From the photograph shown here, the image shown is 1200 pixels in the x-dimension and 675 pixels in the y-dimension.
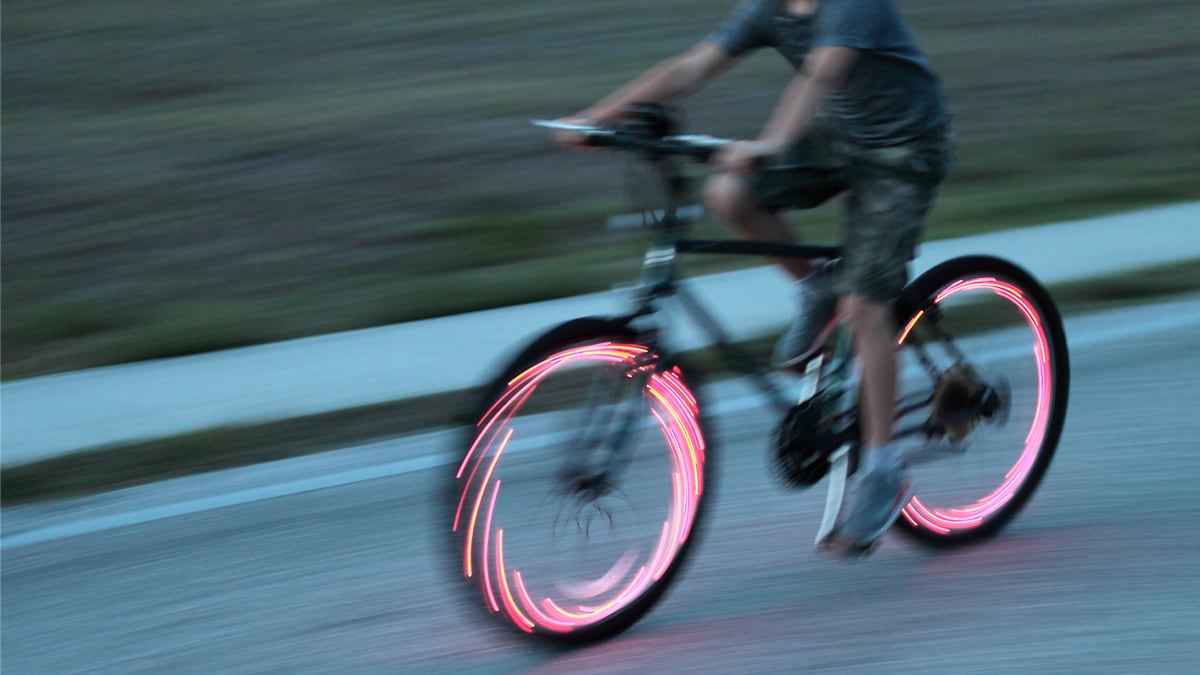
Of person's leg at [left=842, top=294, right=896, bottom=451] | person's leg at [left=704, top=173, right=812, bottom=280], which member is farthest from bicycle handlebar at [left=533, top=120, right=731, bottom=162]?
person's leg at [left=842, top=294, right=896, bottom=451]

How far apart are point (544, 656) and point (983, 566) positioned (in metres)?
1.43

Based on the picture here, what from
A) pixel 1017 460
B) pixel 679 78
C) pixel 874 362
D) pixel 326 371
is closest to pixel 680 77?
pixel 679 78

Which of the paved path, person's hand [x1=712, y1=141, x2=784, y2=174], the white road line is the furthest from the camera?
the paved path

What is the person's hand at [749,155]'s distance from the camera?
377 cm

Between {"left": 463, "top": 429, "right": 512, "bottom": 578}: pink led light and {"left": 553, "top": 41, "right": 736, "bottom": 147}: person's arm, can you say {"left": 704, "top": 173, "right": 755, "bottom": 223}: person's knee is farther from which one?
{"left": 463, "top": 429, "right": 512, "bottom": 578}: pink led light

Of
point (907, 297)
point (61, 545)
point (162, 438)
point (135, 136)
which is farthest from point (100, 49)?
point (907, 297)

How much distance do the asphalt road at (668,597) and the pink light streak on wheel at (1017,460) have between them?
0.38 feet

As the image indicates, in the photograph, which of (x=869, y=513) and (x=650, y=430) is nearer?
(x=650, y=430)

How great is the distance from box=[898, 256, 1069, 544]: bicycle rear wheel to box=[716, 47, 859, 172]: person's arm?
812 mm

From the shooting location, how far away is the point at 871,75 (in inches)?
163

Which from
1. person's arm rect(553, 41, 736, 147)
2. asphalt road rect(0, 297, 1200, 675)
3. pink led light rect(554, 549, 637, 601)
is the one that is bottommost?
asphalt road rect(0, 297, 1200, 675)

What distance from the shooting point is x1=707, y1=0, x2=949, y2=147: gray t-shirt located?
162 inches

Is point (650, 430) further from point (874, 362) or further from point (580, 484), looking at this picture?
point (874, 362)

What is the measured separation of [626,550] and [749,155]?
1166mm
